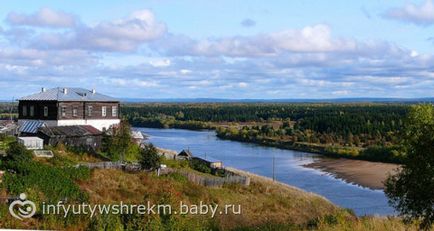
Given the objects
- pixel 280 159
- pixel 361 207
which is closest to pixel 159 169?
pixel 361 207

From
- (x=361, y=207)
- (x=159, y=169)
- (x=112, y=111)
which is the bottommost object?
(x=361, y=207)

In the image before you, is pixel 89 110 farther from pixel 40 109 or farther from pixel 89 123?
pixel 40 109

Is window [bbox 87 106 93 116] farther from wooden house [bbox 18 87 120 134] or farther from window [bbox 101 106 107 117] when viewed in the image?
window [bbox 101 106 107 117]

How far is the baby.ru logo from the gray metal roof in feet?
74.0

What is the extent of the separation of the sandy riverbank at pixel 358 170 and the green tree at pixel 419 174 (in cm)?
3300

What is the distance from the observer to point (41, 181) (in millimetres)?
23016

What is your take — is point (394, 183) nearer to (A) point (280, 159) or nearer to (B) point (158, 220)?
(B) point (158, 220)

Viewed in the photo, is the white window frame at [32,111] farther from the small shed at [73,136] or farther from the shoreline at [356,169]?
the shoreline at [356,169]

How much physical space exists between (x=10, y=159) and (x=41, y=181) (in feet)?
13.7

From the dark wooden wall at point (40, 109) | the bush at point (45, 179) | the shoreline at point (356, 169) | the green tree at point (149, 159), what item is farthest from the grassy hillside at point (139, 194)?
the shoreline at point (356, 169)

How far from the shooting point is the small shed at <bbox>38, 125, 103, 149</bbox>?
35.6m

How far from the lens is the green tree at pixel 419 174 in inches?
585

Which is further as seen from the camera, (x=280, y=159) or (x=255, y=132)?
(x=255, y=132)

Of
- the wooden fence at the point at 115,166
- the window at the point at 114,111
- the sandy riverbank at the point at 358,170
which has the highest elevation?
the window at the point at 114,111
